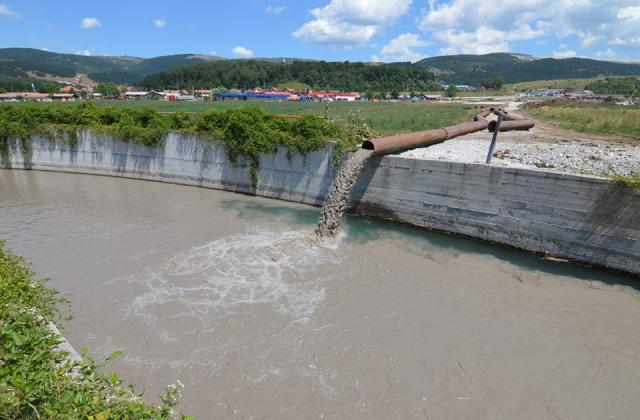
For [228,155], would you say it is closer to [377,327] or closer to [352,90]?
[377,327]

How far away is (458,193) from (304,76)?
137 m

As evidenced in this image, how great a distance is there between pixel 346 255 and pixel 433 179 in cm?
435

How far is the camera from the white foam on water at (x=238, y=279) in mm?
8320

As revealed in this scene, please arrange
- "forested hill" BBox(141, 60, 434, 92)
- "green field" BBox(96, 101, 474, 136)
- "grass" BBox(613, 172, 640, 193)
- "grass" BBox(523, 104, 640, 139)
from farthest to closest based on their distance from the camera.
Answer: "forested hill" BBox(141, 60, 434, 92) → "green field" BBox(96, 101, 474, 136) → "grass" BBox(523, 104, 640, 139) → "grass" BBox(613, 172, 640, 193)

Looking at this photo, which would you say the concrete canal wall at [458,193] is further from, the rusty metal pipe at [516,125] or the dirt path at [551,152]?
the rusty metal pipe at [516,125]

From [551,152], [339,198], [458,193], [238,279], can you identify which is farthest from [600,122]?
[238,279]

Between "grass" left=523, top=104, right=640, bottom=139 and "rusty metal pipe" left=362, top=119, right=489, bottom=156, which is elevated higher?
"grass" left=523, top=104, right=640, bottom=139

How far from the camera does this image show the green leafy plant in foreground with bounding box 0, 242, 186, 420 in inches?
113

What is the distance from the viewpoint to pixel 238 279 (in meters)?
9.53

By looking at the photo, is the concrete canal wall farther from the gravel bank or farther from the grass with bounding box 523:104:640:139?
the grass with bounding box 523:104:640:139

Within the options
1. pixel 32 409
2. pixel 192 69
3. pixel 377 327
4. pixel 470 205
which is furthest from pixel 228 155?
pixel 192 69

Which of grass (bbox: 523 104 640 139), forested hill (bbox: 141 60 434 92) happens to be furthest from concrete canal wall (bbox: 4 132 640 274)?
forested hill (bbox: 141 60 434 92)

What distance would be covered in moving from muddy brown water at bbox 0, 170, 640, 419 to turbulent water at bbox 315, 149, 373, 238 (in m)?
0.68

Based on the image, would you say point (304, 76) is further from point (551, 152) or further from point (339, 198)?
point (339, 198)
